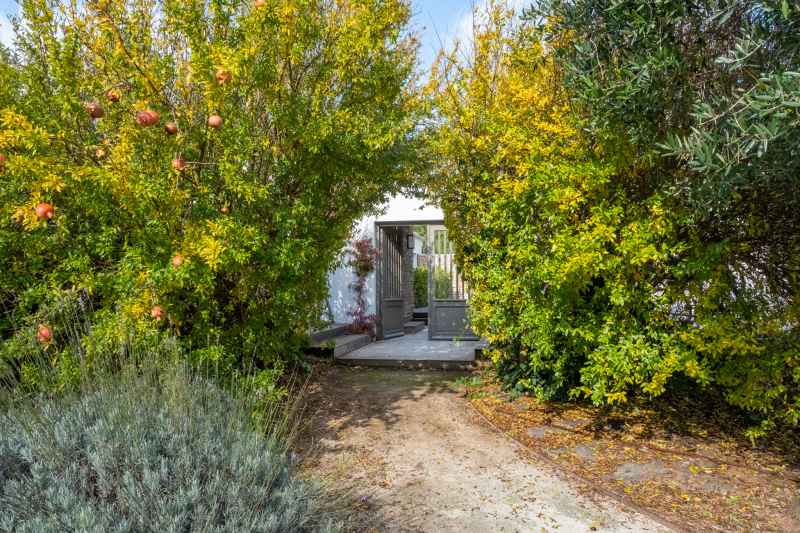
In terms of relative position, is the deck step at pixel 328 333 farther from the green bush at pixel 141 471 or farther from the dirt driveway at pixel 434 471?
the green bush at pixel 141 471

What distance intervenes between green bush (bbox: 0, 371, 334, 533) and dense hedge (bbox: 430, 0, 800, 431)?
281cm

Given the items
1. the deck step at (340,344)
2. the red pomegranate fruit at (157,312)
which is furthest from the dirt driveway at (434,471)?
the deck step at (340,344)

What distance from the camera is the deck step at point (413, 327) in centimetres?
1204

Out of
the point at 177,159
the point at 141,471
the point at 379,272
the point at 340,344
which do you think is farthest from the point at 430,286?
the point at 141,471

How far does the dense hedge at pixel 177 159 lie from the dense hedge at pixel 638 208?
52.6 inches

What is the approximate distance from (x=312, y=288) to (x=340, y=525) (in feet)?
11.2

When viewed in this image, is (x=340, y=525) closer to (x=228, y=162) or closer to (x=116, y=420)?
(x=116, y=420)

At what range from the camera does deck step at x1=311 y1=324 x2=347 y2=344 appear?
9.15 m

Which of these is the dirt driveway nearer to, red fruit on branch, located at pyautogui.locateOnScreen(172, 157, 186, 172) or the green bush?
the green bush

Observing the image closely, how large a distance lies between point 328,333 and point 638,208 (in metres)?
6.24

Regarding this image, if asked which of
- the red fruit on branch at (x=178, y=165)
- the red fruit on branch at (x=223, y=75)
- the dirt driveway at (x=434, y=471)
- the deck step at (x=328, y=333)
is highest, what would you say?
the red fruit on branch at (x=223, y=75)

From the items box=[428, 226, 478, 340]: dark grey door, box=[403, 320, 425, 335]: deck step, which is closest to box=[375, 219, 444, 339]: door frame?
box=[428, 226, 478, 340]: dark grey door

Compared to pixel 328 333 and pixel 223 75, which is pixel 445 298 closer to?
pixel 328 333

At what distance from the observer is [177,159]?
3.99 m
